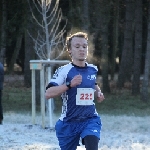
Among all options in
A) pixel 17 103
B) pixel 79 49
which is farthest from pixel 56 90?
pixel 17 103

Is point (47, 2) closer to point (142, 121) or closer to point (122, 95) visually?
point (142, 121)

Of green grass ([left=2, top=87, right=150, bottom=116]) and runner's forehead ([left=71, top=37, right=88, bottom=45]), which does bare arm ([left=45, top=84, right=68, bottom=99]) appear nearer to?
runner's forehead ([left=71, top=37, right=88, bottom=45])

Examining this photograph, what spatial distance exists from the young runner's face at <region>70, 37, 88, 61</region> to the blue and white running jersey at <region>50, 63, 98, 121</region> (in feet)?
0.45

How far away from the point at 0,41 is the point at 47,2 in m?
7.13

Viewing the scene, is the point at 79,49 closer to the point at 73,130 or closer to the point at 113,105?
the point at 73,130

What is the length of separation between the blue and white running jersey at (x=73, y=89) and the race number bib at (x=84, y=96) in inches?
1.4

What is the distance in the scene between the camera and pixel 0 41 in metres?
26.3

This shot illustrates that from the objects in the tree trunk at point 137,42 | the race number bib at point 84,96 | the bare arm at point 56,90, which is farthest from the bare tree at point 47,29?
the bare arm at point 56,90

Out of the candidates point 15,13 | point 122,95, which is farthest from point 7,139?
point 122,95

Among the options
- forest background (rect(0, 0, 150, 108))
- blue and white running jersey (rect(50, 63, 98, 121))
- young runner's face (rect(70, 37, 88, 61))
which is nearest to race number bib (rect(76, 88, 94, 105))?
blue and white running jersey (rect(50, 63, 98, 121))

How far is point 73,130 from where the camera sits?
21.4 ft

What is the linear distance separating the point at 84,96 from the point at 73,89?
209 mm

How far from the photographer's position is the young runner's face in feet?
20.9

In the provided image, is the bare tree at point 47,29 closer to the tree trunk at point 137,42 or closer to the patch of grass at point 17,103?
the patch of grass at point 17,103
